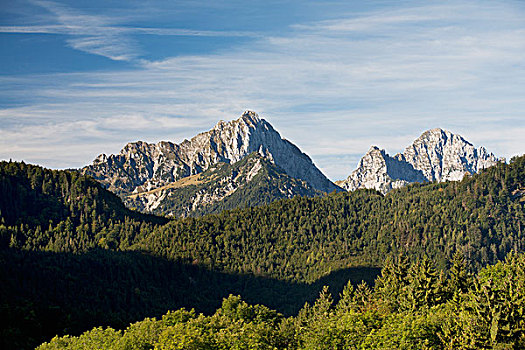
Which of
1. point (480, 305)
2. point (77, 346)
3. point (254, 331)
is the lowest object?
point (77, 346)

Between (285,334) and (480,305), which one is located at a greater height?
(480,305)

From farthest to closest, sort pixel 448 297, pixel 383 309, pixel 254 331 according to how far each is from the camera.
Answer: pixel 383 309, pixel 448 297, pixel 254 331

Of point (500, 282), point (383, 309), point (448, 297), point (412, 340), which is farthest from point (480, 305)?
point (383, 309)

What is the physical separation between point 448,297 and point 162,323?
6829 centimetres

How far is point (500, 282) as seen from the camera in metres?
96.2

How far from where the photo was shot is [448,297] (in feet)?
410

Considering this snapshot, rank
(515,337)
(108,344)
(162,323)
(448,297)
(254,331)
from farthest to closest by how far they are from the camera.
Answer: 1. (448,297)
2. (162,323)
3. (108,344)
4. (254,331)
5. (515,337)

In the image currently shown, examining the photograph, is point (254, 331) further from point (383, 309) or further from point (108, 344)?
point (383, 309)

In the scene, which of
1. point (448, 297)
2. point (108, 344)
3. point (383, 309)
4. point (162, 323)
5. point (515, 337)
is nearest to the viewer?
point (515, 337)

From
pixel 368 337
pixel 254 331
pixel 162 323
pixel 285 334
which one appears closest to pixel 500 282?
pixel 368 337

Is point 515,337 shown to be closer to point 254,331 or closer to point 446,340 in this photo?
point 446,340

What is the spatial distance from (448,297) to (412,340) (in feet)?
163

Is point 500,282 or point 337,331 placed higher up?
point 500,282

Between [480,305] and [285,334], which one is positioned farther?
[285,334]
